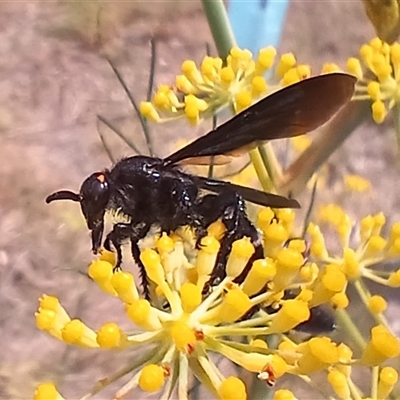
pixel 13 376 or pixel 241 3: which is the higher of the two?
pixel 241 3

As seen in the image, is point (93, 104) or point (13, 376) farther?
point (93, 104)

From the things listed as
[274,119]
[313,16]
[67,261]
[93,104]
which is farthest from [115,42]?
[274,119]

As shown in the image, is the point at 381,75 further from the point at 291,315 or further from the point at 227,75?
the point at 291,315

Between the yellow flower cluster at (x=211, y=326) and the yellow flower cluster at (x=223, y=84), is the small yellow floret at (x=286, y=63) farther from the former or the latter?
the yellow flower cluster at (x=211, y=326)

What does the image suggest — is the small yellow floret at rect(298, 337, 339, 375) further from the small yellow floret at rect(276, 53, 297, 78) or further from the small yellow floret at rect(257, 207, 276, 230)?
the small yellow floret at rect(276, 53, 297, 78)

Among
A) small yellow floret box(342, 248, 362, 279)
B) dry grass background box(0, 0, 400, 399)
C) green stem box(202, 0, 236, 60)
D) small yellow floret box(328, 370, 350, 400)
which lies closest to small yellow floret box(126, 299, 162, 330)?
small yellow floret box(328, 370, 350, 400)

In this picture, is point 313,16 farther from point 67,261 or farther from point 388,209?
point 67,261

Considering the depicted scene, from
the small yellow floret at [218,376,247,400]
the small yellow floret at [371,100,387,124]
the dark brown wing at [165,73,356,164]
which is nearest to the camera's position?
the small yellow floret at [218,376,247,400]

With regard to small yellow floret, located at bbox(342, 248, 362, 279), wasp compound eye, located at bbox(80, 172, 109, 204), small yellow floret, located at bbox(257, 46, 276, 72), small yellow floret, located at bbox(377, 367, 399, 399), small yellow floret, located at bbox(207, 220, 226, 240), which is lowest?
small yellow floret, located at bbox(377, 367, 399, 399)
